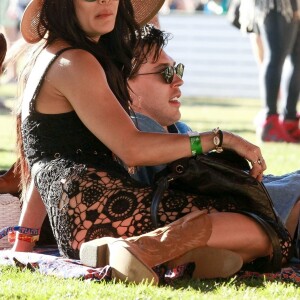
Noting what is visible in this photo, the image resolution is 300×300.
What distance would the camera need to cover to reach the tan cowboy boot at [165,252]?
14.1 feet

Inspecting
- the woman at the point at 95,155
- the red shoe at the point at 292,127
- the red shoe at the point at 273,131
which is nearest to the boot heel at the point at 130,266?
the woman at the point at 95,155

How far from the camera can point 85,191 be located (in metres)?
4.59

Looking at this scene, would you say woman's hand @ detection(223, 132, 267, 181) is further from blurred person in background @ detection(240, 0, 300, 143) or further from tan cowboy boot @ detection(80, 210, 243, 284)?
blurred person in background @ detection(240, 0, 300, 143)

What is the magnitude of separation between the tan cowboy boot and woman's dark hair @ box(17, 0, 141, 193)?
68 cm

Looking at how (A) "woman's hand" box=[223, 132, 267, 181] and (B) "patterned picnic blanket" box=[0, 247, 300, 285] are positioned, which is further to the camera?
(A) "woman's hand" box=[223, 132, 267, 181]

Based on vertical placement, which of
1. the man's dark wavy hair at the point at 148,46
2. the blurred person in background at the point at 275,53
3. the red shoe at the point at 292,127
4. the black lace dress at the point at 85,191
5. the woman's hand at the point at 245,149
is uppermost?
the man's dark wavy hair at the point at 148,46

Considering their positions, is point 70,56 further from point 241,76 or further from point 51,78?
point 241,76

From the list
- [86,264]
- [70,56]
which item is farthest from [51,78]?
[86,264]

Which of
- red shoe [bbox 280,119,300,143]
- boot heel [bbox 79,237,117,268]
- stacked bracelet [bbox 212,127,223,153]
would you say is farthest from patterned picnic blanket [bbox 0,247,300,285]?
red shoe [bbox 280,119,300,143]

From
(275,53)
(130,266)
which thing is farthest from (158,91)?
(275,53)

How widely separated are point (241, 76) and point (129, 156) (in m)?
13.3

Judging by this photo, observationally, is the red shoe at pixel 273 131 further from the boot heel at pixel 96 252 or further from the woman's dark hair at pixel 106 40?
Answer: the boot heel at pixel 96 252

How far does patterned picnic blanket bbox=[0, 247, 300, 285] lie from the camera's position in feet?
14.5

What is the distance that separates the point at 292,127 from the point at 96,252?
6.46 meters
